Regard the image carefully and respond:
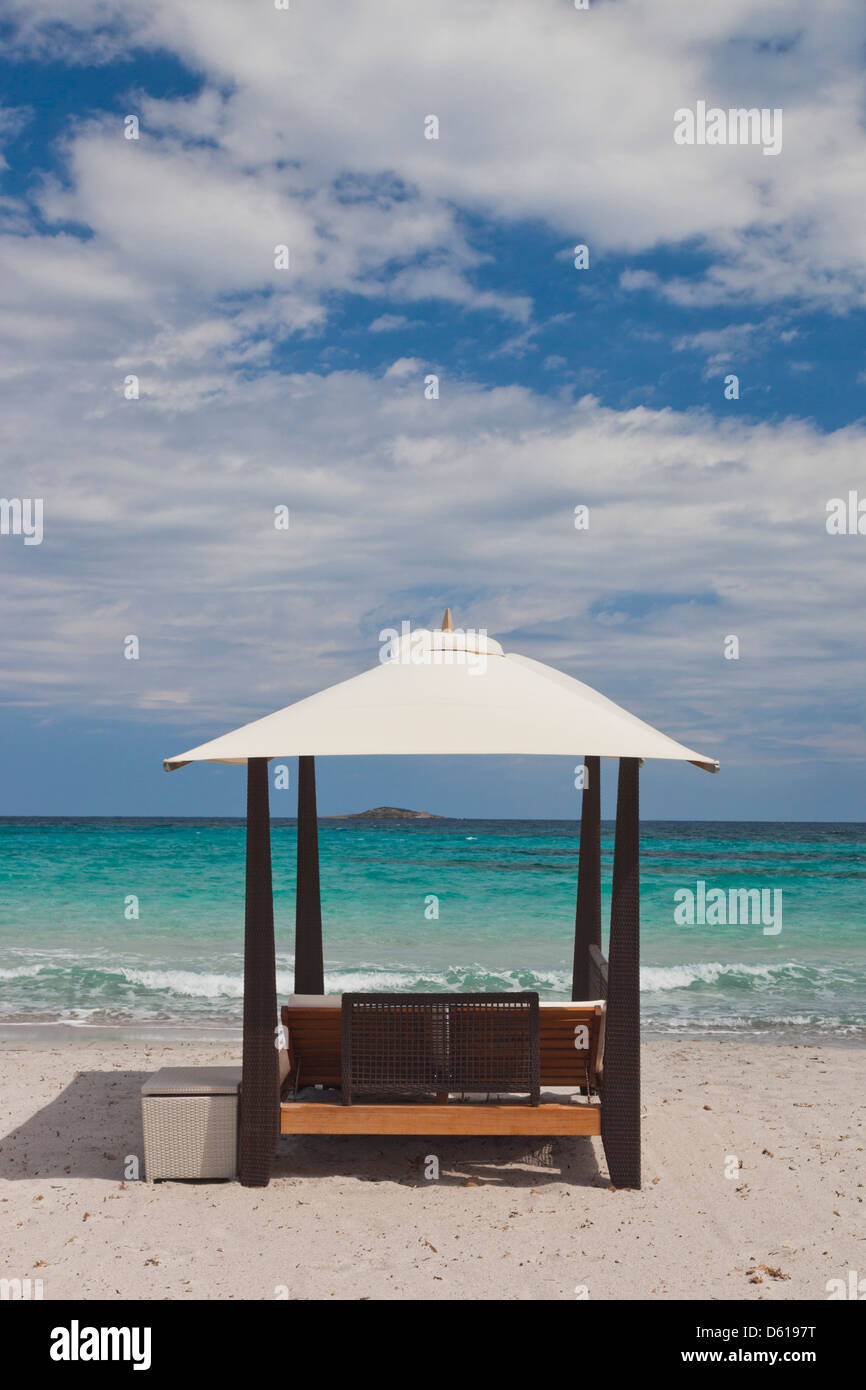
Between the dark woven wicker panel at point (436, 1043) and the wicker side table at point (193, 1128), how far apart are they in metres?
0.59

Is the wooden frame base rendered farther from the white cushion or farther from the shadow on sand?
the white cushion

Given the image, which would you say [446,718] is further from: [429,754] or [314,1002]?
[314,1002]

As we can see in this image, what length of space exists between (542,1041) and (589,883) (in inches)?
71.9

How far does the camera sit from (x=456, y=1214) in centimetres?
461

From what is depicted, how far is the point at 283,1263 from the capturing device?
13.2 feet

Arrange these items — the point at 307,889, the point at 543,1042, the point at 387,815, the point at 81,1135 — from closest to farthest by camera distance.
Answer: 1. the point at 543,1042
2. the point at 81,1135
3. the point at 307,889
4. the point at 387,815

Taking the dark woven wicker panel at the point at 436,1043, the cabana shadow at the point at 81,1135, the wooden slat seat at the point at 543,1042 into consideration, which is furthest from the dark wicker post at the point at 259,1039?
the cabana shadow at the point at 81,1135

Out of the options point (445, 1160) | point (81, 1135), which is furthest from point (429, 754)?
point (81, 1135)

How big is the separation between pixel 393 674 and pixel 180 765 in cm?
111

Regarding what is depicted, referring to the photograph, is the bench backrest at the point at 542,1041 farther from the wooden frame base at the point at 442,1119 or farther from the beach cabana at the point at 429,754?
the wooden frame base at the point at 442,1119

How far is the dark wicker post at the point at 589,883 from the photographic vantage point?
6.64 m
